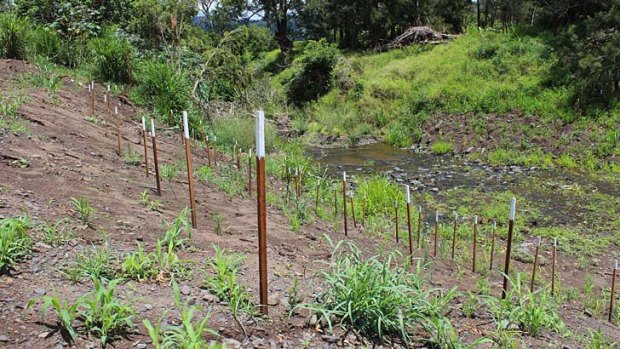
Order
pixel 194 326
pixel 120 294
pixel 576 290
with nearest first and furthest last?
pixel 194 326
pixel 120 294
pixel 576 290

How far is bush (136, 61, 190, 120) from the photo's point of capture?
9.02 m

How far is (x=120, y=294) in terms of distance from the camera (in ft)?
8.18

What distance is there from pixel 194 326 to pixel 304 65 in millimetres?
18634

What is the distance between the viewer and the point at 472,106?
1577 centimetres

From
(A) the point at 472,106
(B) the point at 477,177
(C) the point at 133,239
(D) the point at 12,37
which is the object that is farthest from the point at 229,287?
(A) the point at 472,106

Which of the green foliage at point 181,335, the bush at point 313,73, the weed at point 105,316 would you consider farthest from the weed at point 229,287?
the bush at point 313,73

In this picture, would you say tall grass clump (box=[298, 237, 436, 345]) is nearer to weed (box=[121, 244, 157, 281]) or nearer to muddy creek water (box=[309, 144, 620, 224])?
weed (box=[121, 244, 157, 281])

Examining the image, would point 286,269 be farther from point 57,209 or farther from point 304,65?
point 304,65

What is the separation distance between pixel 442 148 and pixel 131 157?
35.0 ft

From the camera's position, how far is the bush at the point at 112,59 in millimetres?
9531

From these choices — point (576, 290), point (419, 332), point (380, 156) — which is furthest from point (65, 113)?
point (380, 156)

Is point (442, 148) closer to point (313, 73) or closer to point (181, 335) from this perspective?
point (313, 73)

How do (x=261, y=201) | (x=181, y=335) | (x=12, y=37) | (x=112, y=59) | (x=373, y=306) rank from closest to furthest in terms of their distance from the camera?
(x=181, y=335)
(x=261, y=201)
(x=373, y=306)
(x=12, y=37)
(x=112, y=59)

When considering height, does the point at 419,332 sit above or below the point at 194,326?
below
